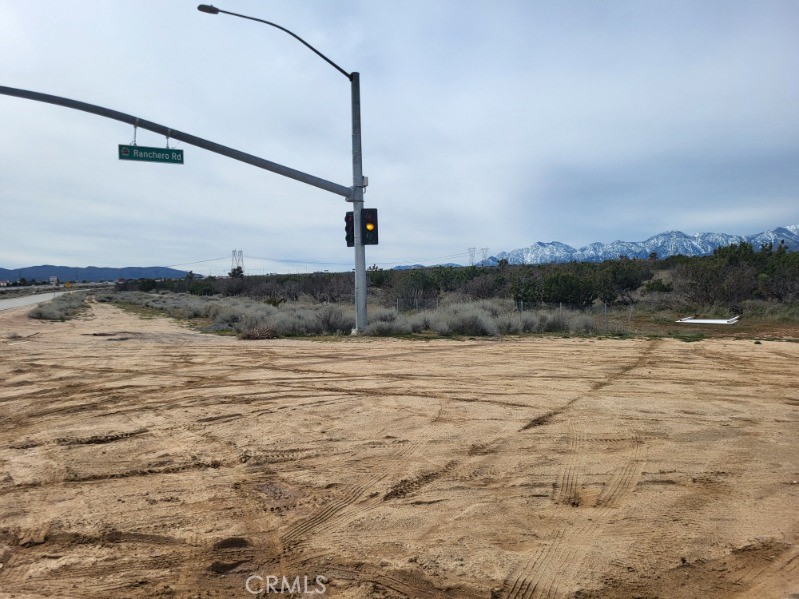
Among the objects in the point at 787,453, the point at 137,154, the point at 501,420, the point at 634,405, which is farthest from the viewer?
the point at 137,154

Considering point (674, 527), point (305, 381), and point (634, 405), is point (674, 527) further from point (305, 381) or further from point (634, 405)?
point (305, 381)

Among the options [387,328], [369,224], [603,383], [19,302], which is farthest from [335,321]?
[19,302]

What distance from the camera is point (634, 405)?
24.5ft

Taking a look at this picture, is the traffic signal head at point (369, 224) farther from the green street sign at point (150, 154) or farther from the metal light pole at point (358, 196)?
the green street sign at point (150, 154)

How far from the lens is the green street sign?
1591 centimetres

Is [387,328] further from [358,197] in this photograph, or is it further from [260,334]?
[358,197]

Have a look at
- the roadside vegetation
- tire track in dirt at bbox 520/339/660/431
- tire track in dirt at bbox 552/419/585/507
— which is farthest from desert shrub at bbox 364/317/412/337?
tire track in dirt at bbox 552/419/585/507

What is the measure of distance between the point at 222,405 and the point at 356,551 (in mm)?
4600

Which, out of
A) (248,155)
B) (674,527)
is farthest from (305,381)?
(248,155)

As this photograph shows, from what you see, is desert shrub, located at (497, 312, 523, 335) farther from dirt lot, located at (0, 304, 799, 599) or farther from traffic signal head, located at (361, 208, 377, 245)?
dirt lot, located at (0, 304, 799, 599)

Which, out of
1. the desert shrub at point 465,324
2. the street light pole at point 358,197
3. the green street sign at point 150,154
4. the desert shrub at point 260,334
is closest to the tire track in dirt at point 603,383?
the desert shrub at point 465,324

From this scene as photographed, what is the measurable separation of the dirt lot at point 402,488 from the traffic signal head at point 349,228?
1049 centimetres

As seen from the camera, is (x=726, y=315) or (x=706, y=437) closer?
(x=706, y=437)

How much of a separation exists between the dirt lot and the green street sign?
8993 mm
